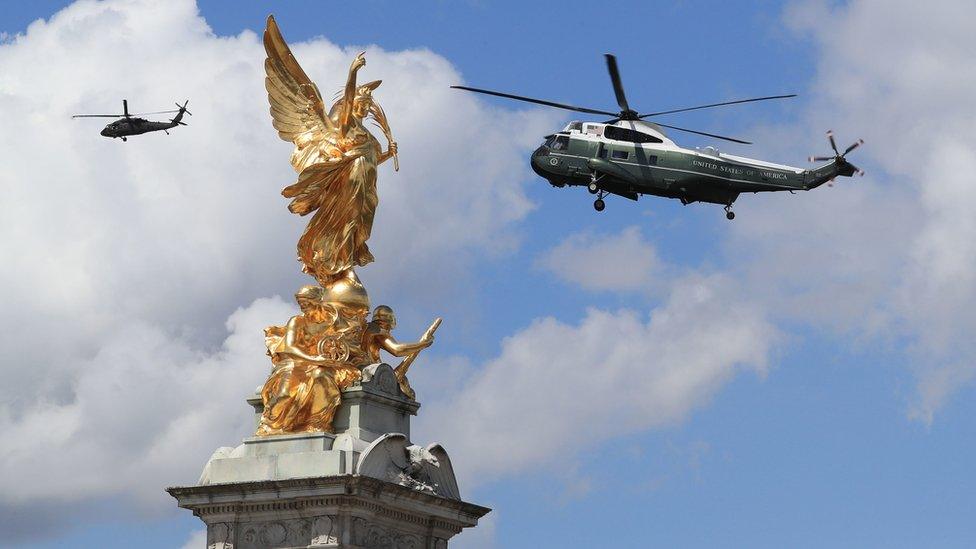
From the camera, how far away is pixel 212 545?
3841cm

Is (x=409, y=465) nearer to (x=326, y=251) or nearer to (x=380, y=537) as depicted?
(x=380, y=537)

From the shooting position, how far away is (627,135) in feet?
193

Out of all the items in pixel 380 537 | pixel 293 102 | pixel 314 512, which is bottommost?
pixel 380 537

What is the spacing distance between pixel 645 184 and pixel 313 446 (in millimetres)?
22027

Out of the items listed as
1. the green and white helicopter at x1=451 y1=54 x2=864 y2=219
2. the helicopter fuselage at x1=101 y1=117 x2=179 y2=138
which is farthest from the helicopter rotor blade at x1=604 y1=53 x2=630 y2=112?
the helicopter fuselage at x1=101 y1=117 x2=179 y2=138

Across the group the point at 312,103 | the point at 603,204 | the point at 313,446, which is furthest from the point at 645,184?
the point at 313,446

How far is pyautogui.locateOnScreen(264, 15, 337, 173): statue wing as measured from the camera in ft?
135

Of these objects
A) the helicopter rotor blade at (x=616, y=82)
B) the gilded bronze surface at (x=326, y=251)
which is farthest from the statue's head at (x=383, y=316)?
Answer: the helicopter rotor blade at (x=616, y=82)

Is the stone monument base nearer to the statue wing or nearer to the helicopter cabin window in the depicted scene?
the statue wing

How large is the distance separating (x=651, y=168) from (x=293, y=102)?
1844cm

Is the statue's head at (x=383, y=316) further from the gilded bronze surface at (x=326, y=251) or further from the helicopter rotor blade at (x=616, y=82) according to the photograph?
the helicopter rotor blade at (x=616, y=82)

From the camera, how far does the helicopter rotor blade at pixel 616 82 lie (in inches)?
2175

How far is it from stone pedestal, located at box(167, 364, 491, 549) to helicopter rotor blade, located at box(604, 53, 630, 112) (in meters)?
18.1

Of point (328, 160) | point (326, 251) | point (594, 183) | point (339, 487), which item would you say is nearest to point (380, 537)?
point (339, 487)
